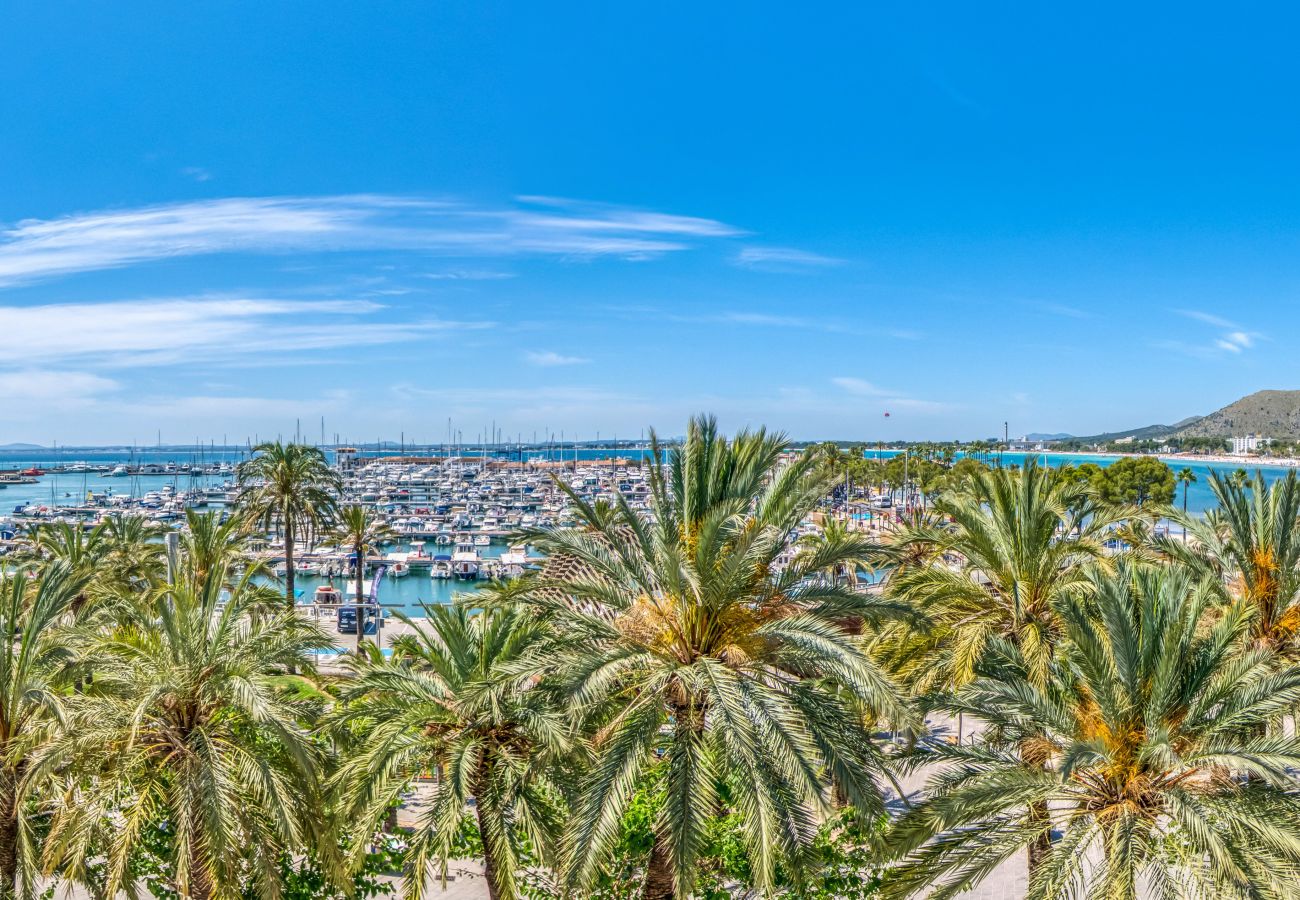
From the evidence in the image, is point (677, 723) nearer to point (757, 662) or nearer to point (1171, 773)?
point (757, 662)

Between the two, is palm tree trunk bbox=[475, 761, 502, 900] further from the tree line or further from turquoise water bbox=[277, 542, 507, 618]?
turquoise water bbox=[277, 542, 507, 618]

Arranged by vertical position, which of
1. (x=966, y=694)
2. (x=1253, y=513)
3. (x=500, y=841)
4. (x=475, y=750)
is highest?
(x=1253, y=513)

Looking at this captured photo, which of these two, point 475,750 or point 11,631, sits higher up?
point 11,631

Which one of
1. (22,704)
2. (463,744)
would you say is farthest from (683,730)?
(22,704)

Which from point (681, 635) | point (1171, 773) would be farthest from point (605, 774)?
point (1171, 773)

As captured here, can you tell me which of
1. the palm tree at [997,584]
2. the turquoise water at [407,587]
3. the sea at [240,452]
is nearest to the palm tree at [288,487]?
the sea at [240,452]

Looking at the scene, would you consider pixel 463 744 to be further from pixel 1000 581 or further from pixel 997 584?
pixel 997 584
